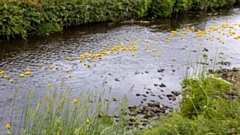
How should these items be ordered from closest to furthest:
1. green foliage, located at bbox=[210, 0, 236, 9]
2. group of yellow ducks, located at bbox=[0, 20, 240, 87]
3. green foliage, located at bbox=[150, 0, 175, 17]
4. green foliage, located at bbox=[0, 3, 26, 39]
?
group of yellow ducks, located at bbox=[0, 20, 240, 87] < green foliage, located at bbox=[0, 3, 26, 39] < green foliage, located at bbox=[150, 0, 175, 17] < green foliage, located at bbox=[210, 0, 236, 9]

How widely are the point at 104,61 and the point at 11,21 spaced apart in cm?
510

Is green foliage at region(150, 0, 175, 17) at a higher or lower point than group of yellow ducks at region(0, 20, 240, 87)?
higher

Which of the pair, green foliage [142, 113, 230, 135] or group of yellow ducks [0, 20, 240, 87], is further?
group of yellow ducks [0, 20, 240, 87]

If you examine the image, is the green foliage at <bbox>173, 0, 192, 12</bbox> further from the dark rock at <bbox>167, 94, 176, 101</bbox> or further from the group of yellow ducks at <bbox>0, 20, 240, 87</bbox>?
the dark rock at <bbox>167, 94, 176, 101</bbox>

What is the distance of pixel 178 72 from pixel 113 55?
2.92m

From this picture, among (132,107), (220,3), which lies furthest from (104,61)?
(220,3)

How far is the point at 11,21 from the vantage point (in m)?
14.9

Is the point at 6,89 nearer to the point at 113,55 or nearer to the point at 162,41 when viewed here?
the point at 113,55

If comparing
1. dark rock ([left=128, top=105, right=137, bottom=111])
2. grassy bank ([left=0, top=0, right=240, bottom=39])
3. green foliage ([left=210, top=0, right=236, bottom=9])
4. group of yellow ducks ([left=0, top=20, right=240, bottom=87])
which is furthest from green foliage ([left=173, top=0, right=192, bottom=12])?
dark rock ([left=128, top=105, right=137, bottom=111])

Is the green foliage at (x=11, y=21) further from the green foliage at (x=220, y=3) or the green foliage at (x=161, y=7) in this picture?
the green foliage at (x=220, y=3)

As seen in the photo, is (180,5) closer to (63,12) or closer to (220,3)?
(220,3)

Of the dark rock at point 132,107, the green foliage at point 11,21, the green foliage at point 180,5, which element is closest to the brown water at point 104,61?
the green foliage at point 11,21

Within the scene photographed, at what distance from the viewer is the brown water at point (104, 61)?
403 inches

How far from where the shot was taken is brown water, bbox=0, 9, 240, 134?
10.2m
